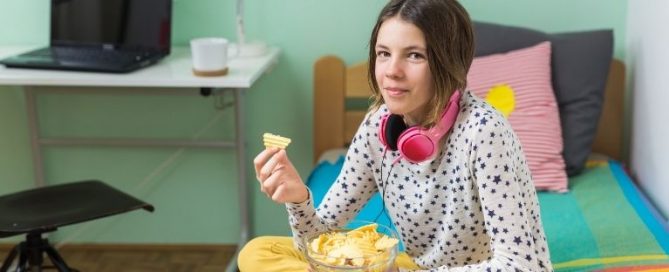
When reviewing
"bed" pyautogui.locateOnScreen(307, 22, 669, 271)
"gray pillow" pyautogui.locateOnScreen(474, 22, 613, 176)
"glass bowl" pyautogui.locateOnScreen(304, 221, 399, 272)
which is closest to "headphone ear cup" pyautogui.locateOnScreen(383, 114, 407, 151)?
"glass bowl" pyautogui.locateOnScreen(304, 221, 399, 272)

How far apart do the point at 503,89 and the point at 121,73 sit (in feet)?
3.50

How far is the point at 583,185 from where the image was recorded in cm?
224

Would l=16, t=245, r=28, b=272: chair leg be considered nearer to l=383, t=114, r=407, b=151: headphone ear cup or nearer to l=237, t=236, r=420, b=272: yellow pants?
l=237, t=236, r=420, b=272: yellow pants

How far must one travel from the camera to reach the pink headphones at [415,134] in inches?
53.9

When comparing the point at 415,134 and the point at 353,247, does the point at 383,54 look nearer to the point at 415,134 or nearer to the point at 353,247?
the point at 415,134

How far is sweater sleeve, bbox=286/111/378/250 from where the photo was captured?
157 centimetres

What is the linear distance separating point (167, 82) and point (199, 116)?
0.60 metres

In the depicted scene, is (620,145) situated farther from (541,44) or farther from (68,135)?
(68,135)

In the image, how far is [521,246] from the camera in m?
1.30

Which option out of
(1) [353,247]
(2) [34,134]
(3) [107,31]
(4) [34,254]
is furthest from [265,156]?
(2) [34,134]

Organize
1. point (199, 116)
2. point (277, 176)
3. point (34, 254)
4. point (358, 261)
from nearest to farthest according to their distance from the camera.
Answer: point (358, 261) < point (277, 176) < point (34, 254) < point (199, 116)

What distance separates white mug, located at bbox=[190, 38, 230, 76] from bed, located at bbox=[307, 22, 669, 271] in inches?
17.3

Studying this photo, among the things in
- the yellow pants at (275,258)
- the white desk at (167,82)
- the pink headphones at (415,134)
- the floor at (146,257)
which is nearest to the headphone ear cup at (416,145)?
the pink headphones at (415,134)

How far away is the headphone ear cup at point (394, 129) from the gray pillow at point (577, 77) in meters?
1.00
